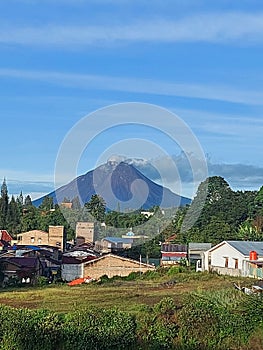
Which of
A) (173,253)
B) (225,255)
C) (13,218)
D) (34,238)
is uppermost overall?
(13,218)

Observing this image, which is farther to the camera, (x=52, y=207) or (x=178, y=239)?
(x=52, y=207)

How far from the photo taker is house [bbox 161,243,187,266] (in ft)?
103

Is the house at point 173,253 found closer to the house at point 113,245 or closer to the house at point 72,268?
the house at point 113,245

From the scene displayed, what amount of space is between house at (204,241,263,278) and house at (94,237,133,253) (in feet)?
30.3

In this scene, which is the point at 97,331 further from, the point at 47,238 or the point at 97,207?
the point at 47,238

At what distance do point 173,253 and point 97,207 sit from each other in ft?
34.8

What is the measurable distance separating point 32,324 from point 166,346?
2425 mm

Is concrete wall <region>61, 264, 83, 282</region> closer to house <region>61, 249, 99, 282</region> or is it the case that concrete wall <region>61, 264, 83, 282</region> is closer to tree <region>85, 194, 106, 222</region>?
house <region>61, 249, 99, 282</region>

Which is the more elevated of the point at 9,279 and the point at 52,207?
the point at 52,207

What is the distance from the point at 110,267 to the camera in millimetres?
26031

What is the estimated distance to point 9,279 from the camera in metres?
24.8

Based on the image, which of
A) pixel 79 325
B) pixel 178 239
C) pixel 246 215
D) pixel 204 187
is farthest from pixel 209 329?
pixel 204 187

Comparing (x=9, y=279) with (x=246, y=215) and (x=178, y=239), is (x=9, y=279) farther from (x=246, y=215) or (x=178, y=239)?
(x=246, y=215)

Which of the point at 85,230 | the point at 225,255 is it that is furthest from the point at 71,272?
the point at 85,230
